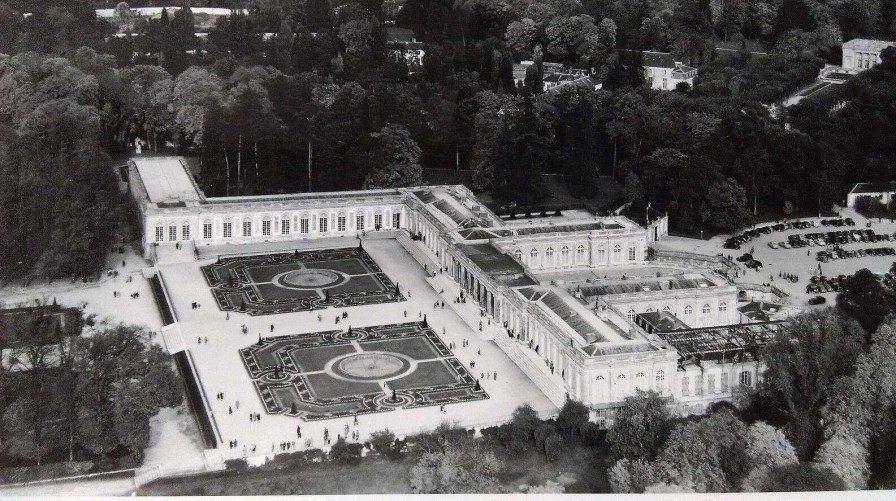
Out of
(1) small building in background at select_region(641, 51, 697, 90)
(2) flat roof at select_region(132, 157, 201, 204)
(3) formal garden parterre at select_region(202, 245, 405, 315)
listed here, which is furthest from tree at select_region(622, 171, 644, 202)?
(2) flat roof at select_region(132, 157, 201, 204)

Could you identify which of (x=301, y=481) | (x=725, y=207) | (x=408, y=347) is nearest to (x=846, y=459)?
(x=301, y=481)

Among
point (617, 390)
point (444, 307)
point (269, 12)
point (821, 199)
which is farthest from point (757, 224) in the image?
point (269, 12)

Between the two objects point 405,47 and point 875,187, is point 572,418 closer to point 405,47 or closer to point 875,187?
point 875,187

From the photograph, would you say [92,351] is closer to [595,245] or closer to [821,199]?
[595,245]

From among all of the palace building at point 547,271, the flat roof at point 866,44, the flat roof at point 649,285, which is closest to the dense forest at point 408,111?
the flat roof at point 866,44

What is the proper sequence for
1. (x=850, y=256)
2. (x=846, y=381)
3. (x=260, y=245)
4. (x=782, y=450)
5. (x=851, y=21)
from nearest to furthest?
(x=782, y=450)
(x=846, y=381)
(x=850, y=256)
(x=260, y=245)
(x=851, y=21)

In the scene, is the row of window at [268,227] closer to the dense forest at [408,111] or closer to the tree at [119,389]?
the dense forest at [408,111]

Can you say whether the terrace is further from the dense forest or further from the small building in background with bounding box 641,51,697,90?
the small building in background with bounding box 641,51,697,90
